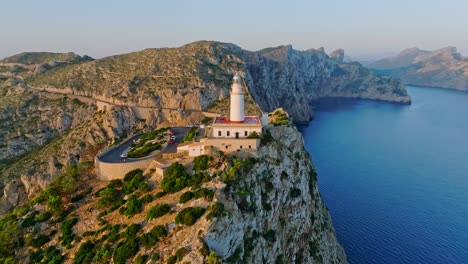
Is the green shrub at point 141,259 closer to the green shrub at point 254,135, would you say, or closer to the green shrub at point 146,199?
the green shrub at point 146,199

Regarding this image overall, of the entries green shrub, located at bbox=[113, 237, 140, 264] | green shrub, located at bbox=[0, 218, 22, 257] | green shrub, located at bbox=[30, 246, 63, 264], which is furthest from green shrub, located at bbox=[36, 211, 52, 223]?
green shrub, located at bbox=[113, 237, 140, 264]

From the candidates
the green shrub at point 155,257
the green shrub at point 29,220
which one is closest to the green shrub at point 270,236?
the green shrub at point 155,257

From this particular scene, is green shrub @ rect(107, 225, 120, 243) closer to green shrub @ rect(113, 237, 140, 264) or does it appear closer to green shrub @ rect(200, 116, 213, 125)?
green shrub @ rect(113, 237, 140, 264)

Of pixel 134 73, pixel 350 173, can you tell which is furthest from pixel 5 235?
pixel 350 173

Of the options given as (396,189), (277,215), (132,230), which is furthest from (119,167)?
(396,189)

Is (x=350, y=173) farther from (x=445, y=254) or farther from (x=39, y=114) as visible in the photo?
(x=39, y=114)

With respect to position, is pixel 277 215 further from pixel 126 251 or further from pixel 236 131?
pixel 126 251
